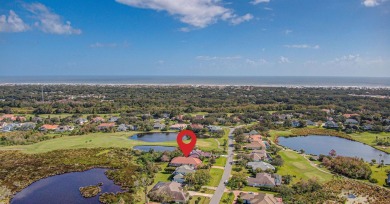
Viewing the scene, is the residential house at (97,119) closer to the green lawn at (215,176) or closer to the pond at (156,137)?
the pond at (156,137)

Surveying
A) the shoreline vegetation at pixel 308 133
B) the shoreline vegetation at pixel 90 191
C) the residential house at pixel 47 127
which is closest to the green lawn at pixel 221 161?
the shoreline vegetation at pixel 90 191

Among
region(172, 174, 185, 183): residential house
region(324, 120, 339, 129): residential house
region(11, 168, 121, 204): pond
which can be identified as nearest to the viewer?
region(11, 168, 121, 204): pond

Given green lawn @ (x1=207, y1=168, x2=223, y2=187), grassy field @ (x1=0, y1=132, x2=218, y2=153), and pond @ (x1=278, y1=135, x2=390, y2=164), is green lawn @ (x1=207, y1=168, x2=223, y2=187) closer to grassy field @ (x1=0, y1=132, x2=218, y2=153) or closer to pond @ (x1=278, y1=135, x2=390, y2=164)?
grassy field @ (x1=0, y1=132, x2=218, y2=153)

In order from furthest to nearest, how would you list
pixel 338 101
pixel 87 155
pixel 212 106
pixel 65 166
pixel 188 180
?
1. pixel 338 101
2. pixel 212 106
3. pixel 87 155
4. pixel 65 166
5. pixel 188 180

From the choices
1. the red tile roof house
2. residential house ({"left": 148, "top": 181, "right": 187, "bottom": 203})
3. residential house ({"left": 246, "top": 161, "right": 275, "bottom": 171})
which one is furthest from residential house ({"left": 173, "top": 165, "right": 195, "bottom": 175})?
residential house ({"left": 246, "top": 161, "right": 275, "bottom": 171})

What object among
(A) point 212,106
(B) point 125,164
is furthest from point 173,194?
(A) point 212,106

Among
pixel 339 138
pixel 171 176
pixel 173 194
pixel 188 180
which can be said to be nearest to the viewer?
pixel 173 194

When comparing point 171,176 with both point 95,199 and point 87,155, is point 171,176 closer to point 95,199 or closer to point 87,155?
point 95,199

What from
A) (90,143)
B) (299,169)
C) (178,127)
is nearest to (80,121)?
(90,143)
